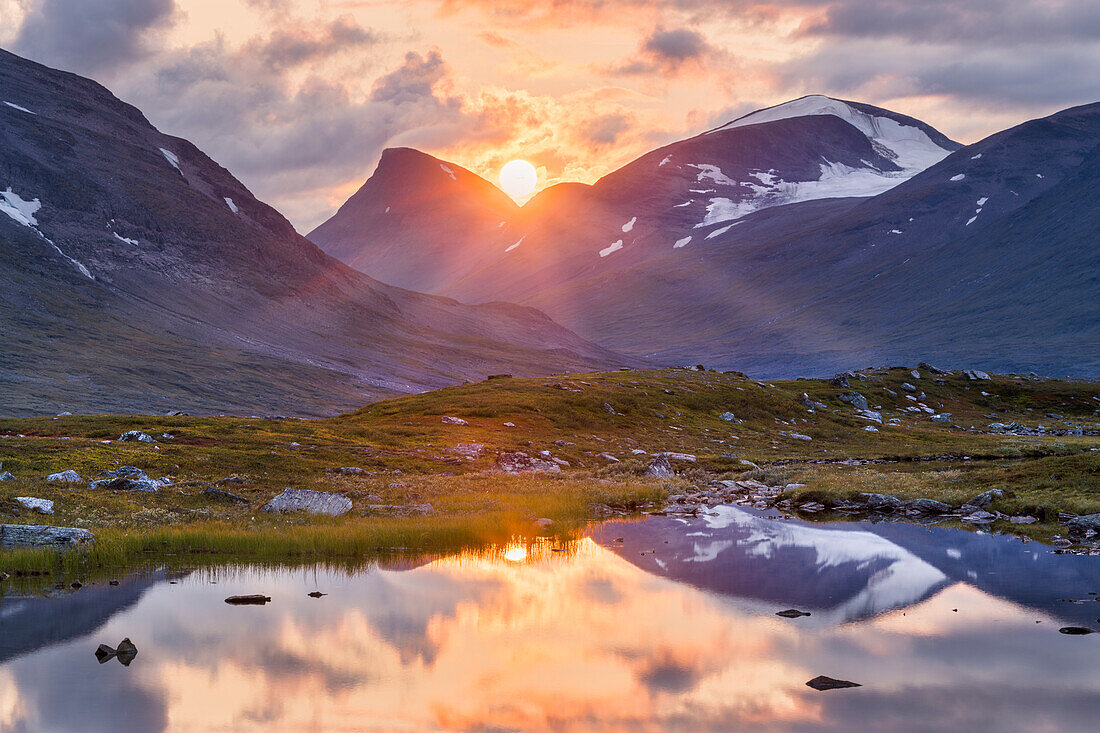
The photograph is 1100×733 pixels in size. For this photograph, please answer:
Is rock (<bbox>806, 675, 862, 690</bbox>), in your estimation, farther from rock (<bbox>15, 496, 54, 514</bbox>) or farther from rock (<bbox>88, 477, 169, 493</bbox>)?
rock (<bbox>88, 477, 169, 493</bbox>)

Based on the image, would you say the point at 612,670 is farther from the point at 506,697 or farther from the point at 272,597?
the point at 272,597

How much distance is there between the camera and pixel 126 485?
39125 millimetres

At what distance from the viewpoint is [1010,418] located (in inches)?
3991

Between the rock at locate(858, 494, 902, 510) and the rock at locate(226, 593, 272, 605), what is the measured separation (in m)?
31.3

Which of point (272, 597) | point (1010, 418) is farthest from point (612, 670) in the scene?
point (1010, 418)

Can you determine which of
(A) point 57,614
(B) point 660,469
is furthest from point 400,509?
(B) point 660,469

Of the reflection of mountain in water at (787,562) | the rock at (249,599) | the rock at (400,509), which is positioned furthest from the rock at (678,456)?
the rock at (249,599)

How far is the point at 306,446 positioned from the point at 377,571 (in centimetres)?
2583

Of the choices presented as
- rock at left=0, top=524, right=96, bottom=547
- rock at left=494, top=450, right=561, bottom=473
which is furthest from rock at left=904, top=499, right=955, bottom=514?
rock at left=0, top=524, right=96, bottom=547

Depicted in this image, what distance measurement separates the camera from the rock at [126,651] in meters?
21.3

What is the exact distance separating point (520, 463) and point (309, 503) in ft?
72.6

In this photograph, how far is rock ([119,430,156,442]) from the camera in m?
52.8

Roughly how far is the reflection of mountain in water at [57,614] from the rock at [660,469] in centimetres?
3500

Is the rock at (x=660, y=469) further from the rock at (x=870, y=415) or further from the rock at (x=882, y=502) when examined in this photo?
the rock at (x=870, y=415)
